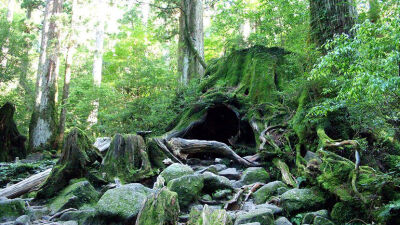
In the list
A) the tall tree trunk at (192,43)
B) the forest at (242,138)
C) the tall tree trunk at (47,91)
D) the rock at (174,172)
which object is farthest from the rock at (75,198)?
the tall tree trunk at (47,91)

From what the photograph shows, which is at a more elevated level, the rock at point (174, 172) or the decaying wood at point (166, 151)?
the decaying wood at point (166, 151)

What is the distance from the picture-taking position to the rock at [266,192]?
4.89 metres

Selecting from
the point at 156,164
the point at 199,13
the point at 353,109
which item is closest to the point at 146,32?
the point at 199,13

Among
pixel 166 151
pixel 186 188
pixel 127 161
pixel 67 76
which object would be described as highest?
pixel 67 76

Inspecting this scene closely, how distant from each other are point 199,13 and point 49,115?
8.49 metres

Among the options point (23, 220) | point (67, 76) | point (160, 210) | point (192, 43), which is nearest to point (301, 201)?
point (160, 210)

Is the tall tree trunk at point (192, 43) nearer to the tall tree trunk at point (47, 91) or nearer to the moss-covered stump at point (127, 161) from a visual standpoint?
the tall tree trunk at point (47, 91)

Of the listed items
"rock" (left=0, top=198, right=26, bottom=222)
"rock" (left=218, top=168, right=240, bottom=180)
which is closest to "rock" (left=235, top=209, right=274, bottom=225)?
"rock" (left=218, top=168, right=240, bottom=180)

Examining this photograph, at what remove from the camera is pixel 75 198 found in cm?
505

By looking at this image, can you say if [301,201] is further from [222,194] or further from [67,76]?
[67,76]

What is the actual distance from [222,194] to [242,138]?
4126mm

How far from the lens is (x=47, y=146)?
14.0 m

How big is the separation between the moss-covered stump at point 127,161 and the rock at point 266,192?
7.47 feet

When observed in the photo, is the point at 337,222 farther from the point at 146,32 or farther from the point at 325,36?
the point at 146,32
